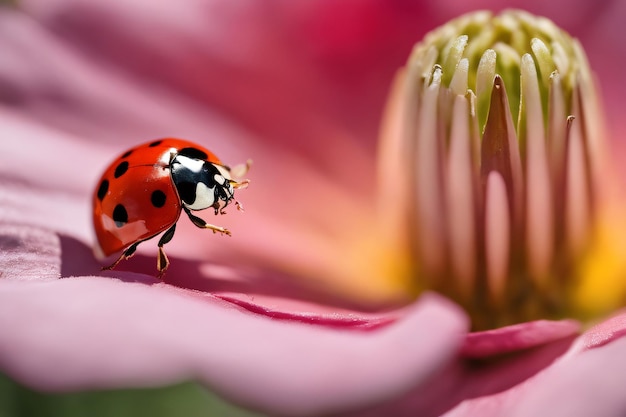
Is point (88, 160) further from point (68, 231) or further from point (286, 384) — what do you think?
point (286, 384)

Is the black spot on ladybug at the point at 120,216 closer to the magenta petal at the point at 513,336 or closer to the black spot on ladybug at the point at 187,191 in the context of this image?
the black spot on ladybug at the point at 187,191

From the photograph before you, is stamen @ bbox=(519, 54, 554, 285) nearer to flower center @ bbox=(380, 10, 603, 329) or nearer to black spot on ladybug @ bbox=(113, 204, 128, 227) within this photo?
flower center @ bbox=(380, 10, 603, 329)

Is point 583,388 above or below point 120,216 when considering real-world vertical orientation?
below

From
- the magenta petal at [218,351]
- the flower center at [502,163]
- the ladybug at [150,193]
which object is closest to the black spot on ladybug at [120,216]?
the ladybug at [150,193]

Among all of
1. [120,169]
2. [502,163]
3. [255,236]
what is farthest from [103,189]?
[502,163]

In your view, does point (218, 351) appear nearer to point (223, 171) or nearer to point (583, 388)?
point (583, 388)

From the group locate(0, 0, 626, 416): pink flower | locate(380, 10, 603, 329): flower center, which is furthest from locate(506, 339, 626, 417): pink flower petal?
locate(380, 10, 603, 329): flower center

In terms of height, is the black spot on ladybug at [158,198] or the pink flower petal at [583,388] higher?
the black spot on ladybug at [158,198]
